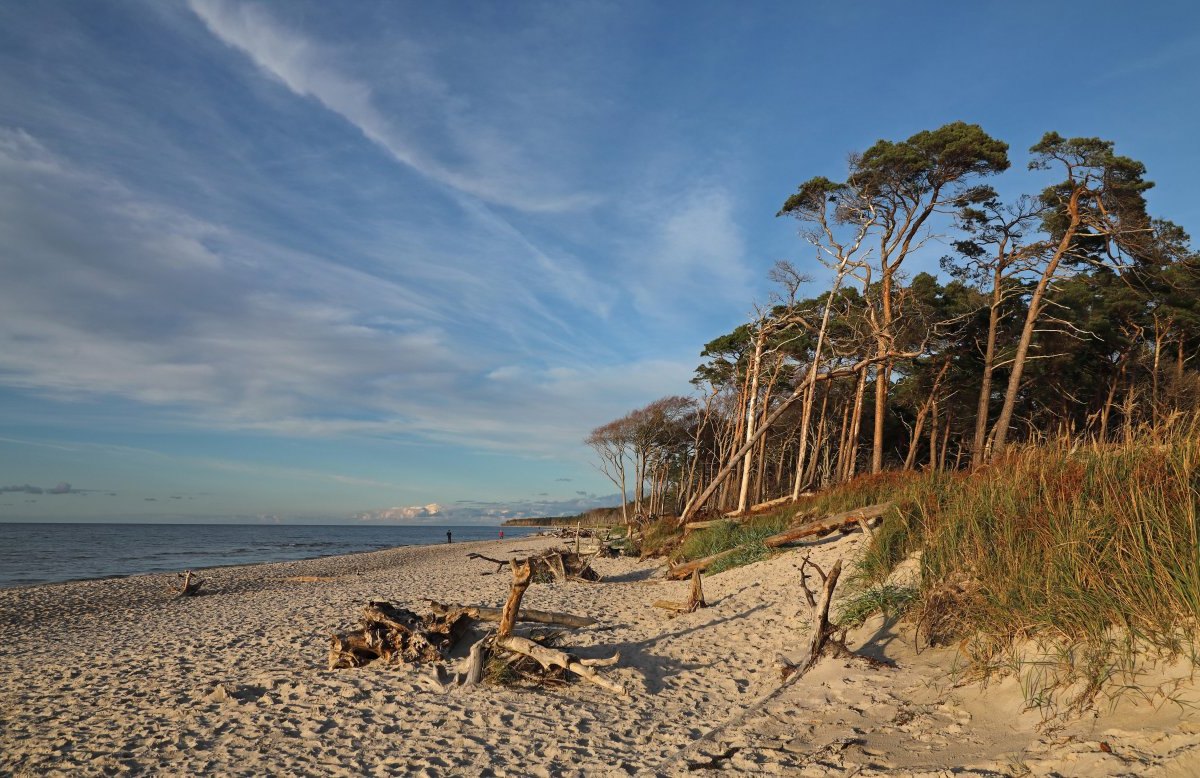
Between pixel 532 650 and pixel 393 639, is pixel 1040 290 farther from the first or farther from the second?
pixel 393 639

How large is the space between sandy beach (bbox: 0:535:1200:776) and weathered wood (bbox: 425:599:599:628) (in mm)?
251

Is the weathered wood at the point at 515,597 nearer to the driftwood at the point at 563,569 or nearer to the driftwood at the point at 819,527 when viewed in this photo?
the driftwood at the point at 819,527

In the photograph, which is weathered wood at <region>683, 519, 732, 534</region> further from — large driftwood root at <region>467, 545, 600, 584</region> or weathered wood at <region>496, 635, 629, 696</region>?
weathered wood at <region>496, 635, 629, 696</region>

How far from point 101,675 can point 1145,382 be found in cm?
3145

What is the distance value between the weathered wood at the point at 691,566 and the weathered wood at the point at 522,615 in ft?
17.4

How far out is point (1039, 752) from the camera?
14.2 feet

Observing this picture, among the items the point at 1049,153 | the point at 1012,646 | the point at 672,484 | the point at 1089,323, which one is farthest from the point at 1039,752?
the point at 672,484

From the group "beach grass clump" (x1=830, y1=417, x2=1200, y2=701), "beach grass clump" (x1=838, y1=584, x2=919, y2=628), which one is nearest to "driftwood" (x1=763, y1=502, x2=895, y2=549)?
"beach grass clump" (x1=838, y1=584, x2=919, y2=628)

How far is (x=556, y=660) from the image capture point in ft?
22.7

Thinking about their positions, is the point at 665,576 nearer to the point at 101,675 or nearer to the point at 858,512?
the point at 858,512

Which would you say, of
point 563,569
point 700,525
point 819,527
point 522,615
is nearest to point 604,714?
point 522,615

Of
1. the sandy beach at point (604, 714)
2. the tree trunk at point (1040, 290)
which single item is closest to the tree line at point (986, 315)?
the tree trunk at point (1040, 290)

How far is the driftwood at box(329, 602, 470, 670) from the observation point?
7785 mm

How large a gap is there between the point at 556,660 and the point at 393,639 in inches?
88.5
